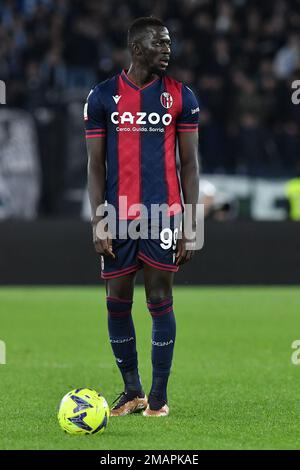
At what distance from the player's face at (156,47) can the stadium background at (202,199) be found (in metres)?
Result: 2.10

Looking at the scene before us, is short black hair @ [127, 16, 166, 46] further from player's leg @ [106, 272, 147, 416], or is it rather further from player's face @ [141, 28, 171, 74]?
player's leg @ [106, 272, 147, 416]

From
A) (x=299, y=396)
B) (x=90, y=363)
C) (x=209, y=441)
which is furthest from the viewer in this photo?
(x=90, y=363)

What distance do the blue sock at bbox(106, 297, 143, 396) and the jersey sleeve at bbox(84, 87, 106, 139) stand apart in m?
0.96

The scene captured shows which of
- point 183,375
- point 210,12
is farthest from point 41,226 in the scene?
point 183,375

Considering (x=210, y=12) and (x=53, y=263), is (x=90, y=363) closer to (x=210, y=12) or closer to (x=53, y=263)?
(x=53, y=263)

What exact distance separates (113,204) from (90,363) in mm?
2942

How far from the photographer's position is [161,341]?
6906mm

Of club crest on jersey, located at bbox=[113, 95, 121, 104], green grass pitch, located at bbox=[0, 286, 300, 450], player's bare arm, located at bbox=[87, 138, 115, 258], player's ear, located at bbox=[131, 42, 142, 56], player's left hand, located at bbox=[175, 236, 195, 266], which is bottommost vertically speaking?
green grass pitch, located at bbox=[0, 286, 300, 450]

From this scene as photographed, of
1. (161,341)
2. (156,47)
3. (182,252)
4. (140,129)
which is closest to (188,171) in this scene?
(140,129)

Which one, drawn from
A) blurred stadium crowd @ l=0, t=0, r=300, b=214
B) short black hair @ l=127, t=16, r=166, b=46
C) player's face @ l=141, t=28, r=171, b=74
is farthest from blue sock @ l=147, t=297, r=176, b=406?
blurred stadium crowd @ l=0, t=0, r=300, b=214

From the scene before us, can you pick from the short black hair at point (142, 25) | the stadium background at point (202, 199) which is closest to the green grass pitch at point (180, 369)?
the stadium background at point (202, 199)

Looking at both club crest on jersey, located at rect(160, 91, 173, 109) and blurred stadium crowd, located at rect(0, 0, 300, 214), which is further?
blurred stadium crowd, located at rect(0, 0, 300, 214)

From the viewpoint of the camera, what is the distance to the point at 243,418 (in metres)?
6.82

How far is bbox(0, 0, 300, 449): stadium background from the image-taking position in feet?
30.8
